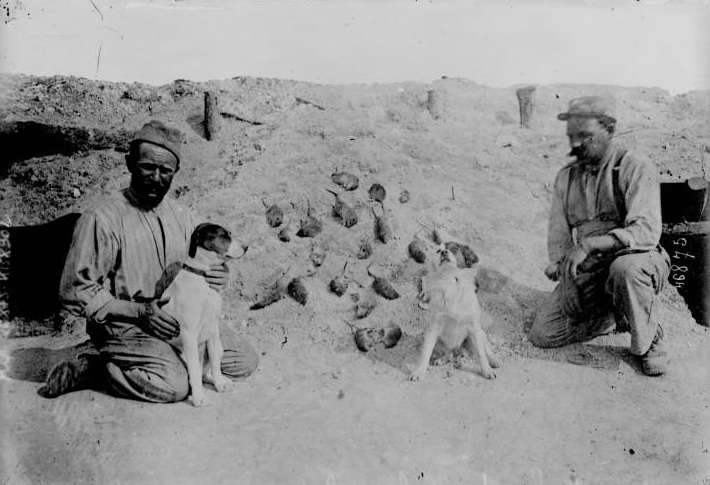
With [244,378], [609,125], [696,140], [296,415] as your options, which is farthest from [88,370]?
[696,140]

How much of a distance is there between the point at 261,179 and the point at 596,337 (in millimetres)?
2697

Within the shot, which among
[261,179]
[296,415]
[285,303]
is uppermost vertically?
[261,179]

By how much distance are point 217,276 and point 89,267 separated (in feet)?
2.41

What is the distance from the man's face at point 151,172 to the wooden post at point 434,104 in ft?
8.22

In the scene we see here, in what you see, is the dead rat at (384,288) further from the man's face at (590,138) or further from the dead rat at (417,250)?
the man's face at (590,138)

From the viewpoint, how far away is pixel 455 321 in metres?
4.26

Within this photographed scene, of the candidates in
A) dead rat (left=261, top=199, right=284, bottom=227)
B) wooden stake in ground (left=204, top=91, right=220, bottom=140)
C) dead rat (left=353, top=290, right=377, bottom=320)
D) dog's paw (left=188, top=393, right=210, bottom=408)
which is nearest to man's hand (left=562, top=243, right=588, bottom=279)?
dead rat (left=353, top=290, right=377, bottom=320)

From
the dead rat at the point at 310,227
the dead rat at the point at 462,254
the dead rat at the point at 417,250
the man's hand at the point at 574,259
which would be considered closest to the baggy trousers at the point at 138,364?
the dead rat at the point at 310,227

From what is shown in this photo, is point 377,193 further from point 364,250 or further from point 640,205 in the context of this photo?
point 640,205

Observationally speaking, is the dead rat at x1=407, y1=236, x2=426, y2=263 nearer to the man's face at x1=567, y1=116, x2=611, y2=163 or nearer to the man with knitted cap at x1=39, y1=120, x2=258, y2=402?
the man's face at x1=567, y1=116, x2=611, y2=163

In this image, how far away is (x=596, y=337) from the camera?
453 centimetres

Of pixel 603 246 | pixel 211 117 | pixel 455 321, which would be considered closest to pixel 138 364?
pixel 455 321

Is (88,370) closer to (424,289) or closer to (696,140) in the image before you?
(424,289)

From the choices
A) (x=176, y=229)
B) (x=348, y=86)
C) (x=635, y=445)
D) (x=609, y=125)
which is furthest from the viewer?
(x=348, y=86)
